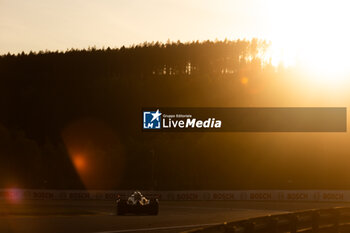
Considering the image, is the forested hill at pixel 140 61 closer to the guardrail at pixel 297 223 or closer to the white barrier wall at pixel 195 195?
the white barrier wall at pixel 195 195

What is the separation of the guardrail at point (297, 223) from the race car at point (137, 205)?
44.0 ft

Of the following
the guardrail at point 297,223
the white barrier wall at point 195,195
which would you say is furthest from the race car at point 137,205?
the white barrier wall at point 195,195

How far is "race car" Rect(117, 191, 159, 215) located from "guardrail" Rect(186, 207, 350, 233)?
13.4m

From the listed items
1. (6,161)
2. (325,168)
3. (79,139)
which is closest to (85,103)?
(79,139)

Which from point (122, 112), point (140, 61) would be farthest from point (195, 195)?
point (140, 61)

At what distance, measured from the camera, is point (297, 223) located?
2122cm

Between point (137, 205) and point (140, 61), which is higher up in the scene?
point (140, 61)

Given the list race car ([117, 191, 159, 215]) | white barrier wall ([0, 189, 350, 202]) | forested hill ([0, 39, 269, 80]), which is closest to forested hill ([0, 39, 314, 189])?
forested hill ([0, 39, 269, 80])

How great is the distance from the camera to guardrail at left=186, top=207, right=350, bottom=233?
16.0 m

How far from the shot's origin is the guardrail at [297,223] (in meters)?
16.0

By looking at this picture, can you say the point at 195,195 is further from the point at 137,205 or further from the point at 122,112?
the point at 122,112

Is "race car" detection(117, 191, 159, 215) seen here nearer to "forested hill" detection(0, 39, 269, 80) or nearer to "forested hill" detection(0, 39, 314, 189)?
"forested hill" detection(0, 39, 314, 189)

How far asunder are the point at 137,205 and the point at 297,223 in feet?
56.3

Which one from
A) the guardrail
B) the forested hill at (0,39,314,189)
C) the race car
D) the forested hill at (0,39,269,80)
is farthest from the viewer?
the forested hill at (0,39,269,80)
